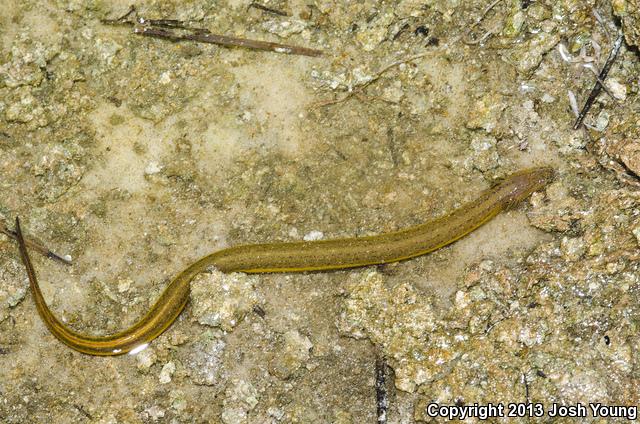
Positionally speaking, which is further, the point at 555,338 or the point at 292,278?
the point at 292,278

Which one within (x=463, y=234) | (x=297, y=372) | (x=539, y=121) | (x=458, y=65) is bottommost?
(x=297, y=372)

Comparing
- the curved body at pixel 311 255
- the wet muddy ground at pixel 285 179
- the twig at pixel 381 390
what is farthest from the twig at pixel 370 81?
the twig at pixel 381 390

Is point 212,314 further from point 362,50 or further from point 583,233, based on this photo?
point 583,233

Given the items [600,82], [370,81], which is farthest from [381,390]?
[600,82]

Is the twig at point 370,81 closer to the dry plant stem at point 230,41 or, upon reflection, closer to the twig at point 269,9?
the dry plant stem at point 230,41

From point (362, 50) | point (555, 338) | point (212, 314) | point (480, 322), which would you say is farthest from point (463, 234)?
point (212, 314)

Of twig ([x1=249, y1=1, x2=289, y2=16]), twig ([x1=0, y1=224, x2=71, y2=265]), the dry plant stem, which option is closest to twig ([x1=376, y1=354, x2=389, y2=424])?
the dry plant stem
